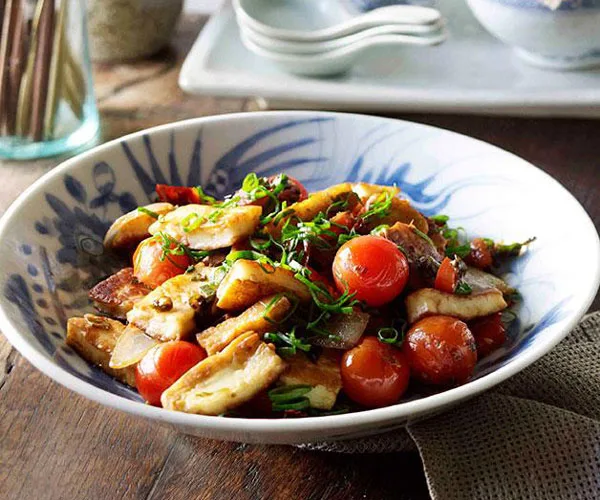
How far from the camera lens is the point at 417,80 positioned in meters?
2.15

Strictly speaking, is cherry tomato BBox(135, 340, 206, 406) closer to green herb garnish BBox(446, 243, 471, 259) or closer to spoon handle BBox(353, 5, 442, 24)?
green herb garnish BBox(446, 243, 471, 259)

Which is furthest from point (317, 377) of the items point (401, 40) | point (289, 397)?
point (401, 40)

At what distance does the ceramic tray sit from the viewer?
6.44ft

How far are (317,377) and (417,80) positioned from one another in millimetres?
1202

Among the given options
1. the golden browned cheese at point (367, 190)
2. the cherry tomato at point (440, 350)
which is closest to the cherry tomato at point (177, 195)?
the golden browned cheese at point (367, 190)

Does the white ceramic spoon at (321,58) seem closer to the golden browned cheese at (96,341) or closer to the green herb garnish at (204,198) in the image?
the green herb garnish at (204,198)

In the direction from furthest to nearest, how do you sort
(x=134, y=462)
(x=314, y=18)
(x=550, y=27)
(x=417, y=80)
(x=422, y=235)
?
(x=314, y=18) < (x=417, y=80) < (x=550, y=27) < (x=422, y=235) < (x=134, y=462)

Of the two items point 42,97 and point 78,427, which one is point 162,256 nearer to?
point 78,427

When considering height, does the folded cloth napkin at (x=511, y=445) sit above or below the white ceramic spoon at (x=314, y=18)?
above

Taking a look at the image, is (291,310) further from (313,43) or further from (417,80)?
(417,80)

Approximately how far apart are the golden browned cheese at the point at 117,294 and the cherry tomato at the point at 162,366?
0.16 meters

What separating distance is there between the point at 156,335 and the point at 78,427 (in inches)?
7.5

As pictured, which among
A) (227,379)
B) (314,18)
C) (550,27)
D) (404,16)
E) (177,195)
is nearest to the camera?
(227,379)

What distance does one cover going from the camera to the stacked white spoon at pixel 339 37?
1.87m
